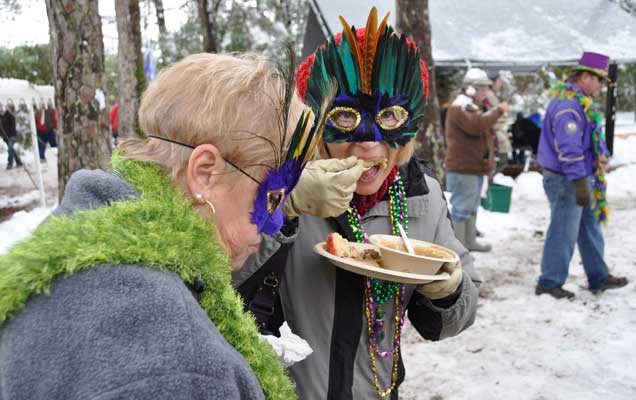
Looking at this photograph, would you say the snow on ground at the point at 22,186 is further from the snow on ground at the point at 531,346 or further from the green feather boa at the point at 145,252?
the green feather boa at the point at 145,252

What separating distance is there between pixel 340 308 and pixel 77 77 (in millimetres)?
A: 3337

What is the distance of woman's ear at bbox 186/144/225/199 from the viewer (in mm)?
1020

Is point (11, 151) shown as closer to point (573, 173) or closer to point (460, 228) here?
point (460, 228)

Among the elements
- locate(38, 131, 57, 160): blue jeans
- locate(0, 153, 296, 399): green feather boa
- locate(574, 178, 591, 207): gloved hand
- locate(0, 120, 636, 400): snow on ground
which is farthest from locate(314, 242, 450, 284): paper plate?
locate(38, 131, 57, 160): blue jeans

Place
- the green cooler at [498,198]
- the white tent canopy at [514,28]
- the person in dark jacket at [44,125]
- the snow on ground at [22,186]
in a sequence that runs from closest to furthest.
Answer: the green cooler at [498,198] < the white tent canopy at [514,28] < the snow on ground at [22,186] < the person in dark jacket at [44,125]

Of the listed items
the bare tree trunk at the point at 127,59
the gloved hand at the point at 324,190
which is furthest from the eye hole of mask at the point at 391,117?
the bare tree trunk at the point at 127,59

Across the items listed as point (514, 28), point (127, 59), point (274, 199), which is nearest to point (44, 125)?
point (127, 59)

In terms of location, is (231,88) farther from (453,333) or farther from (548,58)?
(548,58)

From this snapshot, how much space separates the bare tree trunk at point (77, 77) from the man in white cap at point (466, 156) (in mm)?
3734

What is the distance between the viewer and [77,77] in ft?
13.9

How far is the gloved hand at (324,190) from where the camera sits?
67.4 inches

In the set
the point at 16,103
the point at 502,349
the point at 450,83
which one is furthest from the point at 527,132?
the point at 16,103

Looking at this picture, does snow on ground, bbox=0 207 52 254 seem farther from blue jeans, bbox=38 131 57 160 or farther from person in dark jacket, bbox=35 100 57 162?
blue jeans, bbox=38 131 57 160

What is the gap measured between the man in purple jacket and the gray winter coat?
318 centimetres
